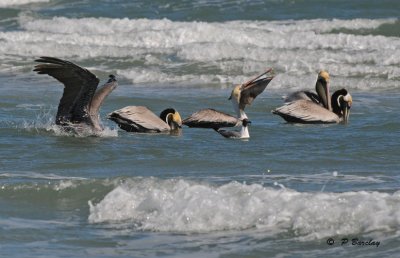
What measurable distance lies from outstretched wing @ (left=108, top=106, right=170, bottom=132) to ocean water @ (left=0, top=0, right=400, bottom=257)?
0.14 metres

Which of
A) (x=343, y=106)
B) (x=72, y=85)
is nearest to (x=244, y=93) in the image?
(x=343, y=106)

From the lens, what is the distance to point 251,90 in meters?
12.1

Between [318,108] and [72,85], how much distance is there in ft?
8.92

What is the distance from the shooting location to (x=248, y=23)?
21.4m

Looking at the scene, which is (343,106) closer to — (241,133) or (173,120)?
(241,133)

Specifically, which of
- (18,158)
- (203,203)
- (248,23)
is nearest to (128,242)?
(203,203)

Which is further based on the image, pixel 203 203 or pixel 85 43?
pixel 85 43

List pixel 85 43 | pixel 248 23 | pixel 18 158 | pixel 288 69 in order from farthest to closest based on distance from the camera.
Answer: pixel 248 23 → pixel 85 43 → pixel 288 69 → pixel 18 158

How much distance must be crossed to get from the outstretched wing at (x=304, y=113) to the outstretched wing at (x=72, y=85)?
2011 millimetres

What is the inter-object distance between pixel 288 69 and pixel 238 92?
469cm

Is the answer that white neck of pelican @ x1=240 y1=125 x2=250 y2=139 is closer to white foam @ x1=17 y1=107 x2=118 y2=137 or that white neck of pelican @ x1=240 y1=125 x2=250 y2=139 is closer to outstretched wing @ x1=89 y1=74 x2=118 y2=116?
white foam @ x1=17 y1=107 x2=118 y2=137

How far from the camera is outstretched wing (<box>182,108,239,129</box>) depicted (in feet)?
37.4

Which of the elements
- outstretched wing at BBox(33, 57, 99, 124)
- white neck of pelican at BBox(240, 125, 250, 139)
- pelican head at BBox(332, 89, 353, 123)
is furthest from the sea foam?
white neck of pelican at BBox(240, 125, 250, 139)

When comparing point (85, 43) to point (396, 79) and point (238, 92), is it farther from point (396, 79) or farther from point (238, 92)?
point (238, 92)
